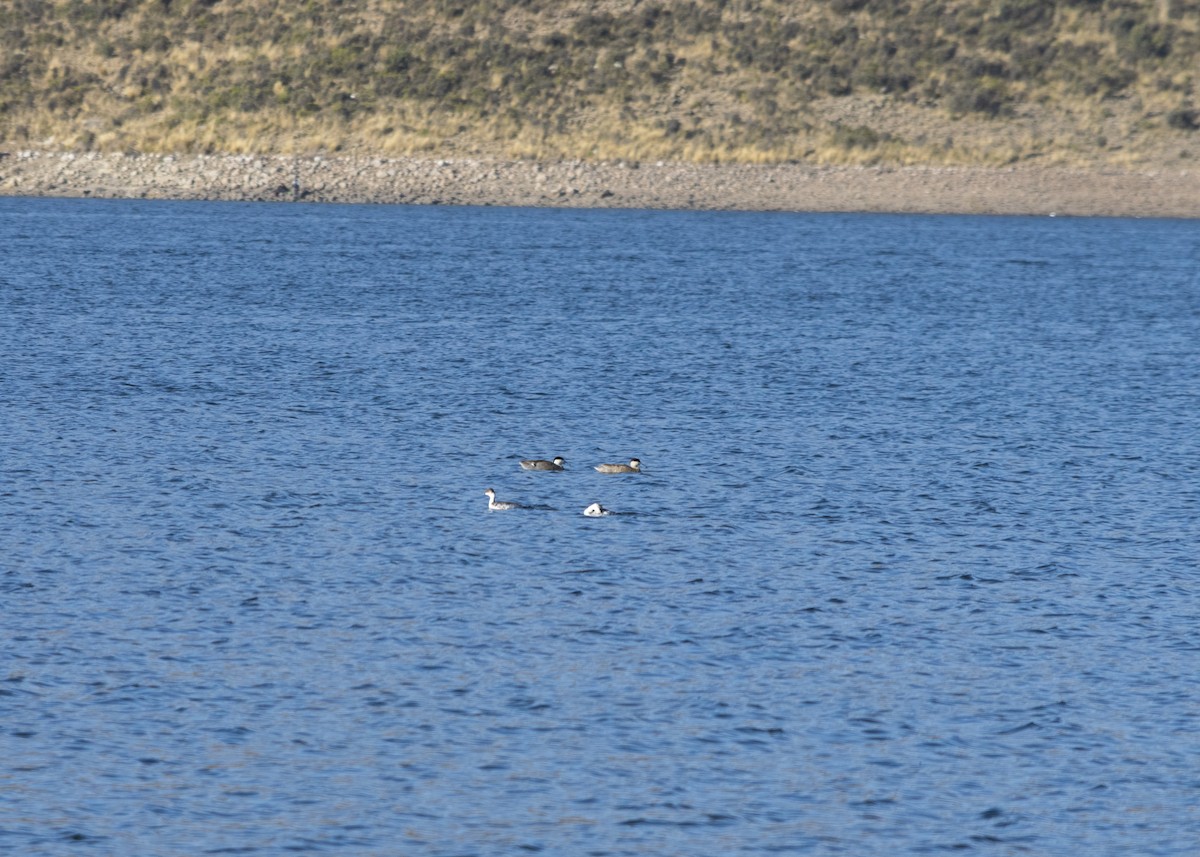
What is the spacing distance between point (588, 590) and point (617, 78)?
83851mm

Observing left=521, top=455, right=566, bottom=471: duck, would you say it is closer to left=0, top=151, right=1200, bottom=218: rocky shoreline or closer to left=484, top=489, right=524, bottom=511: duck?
left=484, top=489, right=524, bottom=511: duck

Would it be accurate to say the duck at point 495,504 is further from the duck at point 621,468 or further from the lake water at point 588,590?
the duck at point 621,468

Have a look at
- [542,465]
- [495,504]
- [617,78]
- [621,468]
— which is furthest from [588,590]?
[617,78]

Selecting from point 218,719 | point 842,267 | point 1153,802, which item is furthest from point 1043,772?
point 842,267

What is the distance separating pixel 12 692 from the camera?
61.7 feet

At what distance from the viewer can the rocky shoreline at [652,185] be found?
96188mm

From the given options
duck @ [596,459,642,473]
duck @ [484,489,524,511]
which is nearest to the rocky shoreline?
duck @ [596,459,642,473]

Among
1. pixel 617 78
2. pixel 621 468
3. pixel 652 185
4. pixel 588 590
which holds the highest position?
pixel 617 78

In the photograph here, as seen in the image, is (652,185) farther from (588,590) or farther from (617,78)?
(588,590)

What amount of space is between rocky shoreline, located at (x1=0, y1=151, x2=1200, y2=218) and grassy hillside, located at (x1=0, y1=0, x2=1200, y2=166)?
1598 millimetres

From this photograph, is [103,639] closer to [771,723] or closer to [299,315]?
[771,723]

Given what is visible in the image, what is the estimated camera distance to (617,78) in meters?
105

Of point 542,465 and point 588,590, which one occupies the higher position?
point 542,465

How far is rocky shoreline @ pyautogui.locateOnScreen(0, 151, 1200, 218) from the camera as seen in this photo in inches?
3787
